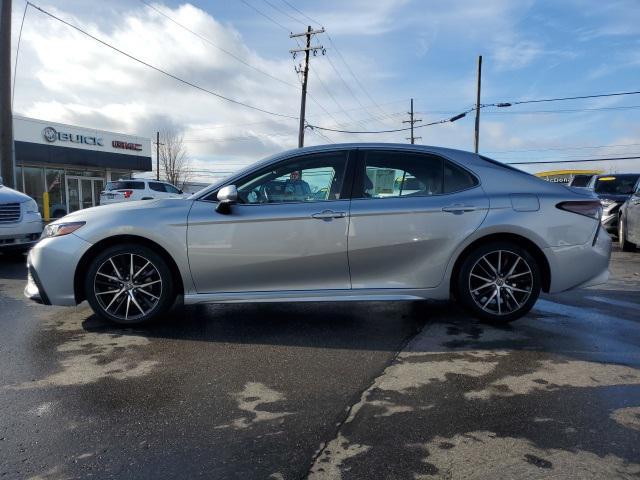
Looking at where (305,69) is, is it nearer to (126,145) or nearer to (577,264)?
(126,145)

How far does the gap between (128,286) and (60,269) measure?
22.8 inches

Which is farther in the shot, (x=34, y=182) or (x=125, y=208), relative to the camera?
(x=34, y=182)

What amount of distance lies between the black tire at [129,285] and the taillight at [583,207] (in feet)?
11.7

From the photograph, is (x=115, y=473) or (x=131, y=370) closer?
(x=115, y=473)

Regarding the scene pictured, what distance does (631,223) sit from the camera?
32.4 feet

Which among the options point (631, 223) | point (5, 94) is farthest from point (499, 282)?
point (5, 94)

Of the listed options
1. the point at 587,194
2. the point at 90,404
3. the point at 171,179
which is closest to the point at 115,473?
the point at 90,404

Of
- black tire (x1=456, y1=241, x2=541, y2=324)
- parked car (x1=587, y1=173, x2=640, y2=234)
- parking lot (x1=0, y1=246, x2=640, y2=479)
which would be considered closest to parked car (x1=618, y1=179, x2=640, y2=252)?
parked car (x1=587, y1=173, x2=640, y2=234)

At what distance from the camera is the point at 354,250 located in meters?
4.43

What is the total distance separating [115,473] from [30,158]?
89.1 feet

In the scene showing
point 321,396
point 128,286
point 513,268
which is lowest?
point 321,396

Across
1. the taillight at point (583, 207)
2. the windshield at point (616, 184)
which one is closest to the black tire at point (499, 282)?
the taillight at point (583, 207)

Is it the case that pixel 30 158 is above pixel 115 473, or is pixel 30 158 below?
above

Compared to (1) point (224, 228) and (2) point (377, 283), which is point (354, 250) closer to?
(2) point (377, 283)
